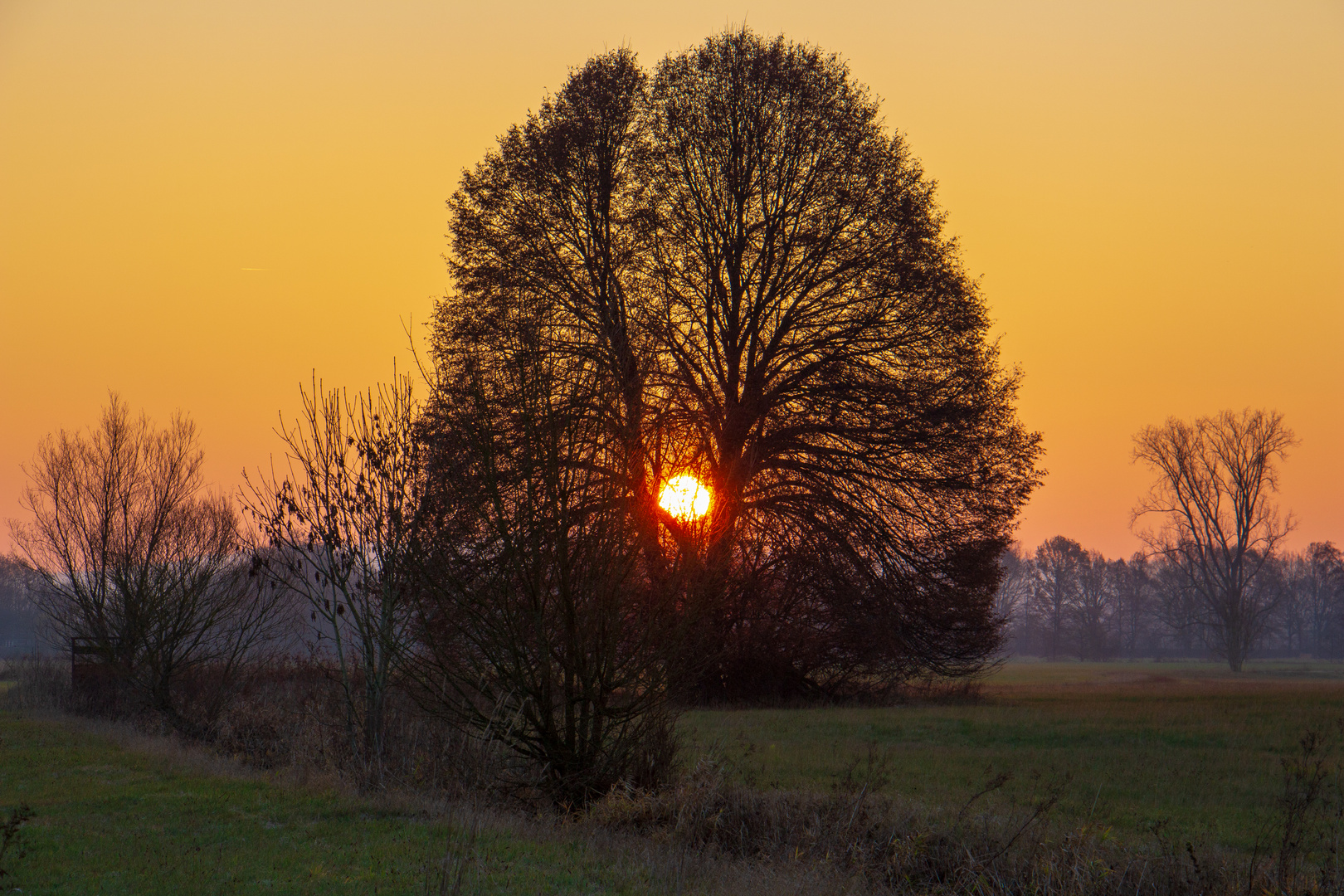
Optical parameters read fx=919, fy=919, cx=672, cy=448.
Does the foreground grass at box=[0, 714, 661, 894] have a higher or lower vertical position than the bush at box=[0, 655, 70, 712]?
higher

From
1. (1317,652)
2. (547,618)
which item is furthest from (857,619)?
(1317,652)

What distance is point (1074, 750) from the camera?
1430 cm

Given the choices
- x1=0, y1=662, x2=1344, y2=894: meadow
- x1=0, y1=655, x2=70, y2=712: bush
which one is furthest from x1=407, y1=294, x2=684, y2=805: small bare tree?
x1=0, y1=655, x2=70, y2=712: bush

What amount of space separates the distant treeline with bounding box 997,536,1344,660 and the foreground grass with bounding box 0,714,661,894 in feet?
341

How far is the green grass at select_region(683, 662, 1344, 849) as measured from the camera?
10.4 m

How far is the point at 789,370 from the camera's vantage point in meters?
21.1

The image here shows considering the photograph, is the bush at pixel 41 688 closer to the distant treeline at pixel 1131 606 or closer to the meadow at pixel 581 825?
the meadow at pixel 581 825

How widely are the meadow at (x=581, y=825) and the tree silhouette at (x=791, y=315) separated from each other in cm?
242

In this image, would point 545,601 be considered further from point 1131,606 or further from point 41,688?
point 1131,606

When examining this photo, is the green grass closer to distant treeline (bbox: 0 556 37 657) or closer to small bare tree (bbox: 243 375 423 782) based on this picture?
small bare tree (bbox: 243 375 423 782)

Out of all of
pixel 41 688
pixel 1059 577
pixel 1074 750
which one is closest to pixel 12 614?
pixel 41 688

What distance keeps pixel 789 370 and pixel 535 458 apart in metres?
12.2

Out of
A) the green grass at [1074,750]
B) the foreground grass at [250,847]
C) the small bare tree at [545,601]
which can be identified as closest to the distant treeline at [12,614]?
the foreground grass at [250,847]

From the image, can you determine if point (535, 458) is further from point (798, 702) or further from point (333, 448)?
point (798, 702)
